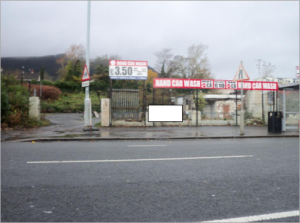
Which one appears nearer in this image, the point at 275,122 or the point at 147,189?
the point at 147,189

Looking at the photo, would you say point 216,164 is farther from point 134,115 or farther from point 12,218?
point 134,115

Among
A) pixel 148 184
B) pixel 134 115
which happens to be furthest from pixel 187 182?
pixel 134 115

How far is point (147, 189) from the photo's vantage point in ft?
15.3

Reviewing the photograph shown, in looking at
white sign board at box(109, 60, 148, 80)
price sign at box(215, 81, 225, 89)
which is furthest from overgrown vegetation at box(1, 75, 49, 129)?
price sign at box(215, 81, 225, 89)

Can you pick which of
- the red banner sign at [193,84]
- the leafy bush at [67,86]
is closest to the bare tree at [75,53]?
the leafy bush at [67,86]

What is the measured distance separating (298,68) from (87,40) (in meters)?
17.4

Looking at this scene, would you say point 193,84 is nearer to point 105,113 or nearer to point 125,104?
point 125,104

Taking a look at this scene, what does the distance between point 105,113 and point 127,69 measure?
133 inches

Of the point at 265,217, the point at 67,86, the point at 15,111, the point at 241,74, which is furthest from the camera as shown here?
the point at 67,86

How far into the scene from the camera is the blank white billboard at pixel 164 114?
451cm

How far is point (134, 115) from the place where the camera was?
62.2 ft

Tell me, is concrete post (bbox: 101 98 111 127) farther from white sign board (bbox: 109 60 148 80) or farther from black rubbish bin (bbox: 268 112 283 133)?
black rubbish bin (bbox: 268 112 283 133)

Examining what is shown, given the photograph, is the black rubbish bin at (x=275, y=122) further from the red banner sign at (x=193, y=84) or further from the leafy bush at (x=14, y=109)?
the leafy bush at (x=14, y=109)

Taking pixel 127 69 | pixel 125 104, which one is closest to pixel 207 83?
pixel 127 69
